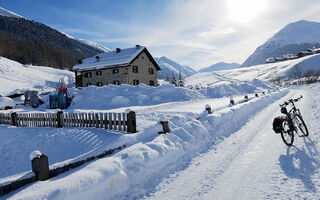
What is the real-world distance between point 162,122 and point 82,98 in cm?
1928

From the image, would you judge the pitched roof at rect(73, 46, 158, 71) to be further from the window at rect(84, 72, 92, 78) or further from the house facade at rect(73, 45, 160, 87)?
the window at rect(84, 72, 92, 78)

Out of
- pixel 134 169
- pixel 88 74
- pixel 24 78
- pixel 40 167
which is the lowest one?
pixel 134 169

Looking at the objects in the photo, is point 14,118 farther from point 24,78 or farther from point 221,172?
point 24,78

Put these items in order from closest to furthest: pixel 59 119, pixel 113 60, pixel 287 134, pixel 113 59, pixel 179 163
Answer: pixel 179 163
pixel 287 134
pixel 59 119
pixel 113 60
pixel 113 59

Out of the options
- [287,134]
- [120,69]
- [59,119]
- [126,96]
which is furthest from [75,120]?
[120,69]

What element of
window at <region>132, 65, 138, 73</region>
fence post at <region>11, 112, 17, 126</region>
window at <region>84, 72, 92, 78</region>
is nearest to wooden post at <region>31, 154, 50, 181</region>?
fence post at <region>11, 112, 17, 126</region>

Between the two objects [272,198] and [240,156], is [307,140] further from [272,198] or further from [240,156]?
[272,198]

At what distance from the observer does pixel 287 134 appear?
6.77 meters

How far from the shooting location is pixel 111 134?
8281 mm

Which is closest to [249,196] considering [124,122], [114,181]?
[114,181]

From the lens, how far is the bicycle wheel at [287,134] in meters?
6.56

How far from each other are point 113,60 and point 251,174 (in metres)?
34.1

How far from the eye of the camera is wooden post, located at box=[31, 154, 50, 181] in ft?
13.8

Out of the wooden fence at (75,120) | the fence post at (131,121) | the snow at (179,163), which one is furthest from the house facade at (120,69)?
the fence post at (131,121)
